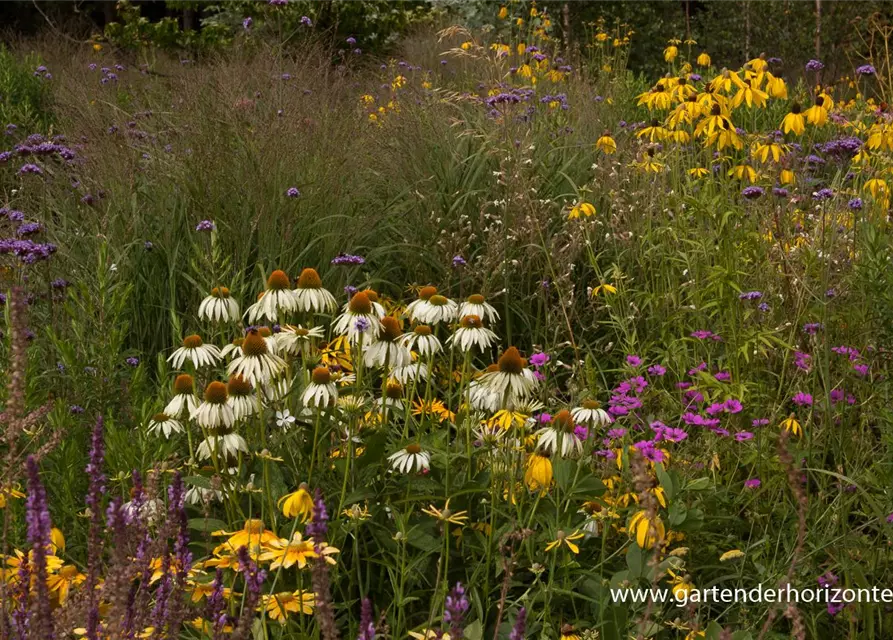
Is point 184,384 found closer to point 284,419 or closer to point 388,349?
point 284,419

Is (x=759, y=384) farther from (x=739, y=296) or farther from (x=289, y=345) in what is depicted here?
(x=289, y=345)

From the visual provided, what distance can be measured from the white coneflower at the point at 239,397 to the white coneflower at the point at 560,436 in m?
0.59

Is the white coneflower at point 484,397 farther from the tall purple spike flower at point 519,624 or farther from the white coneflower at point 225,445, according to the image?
the tall purple spike flower at point 519,624

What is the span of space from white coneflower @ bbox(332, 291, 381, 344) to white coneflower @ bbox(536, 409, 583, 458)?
1.36 feet

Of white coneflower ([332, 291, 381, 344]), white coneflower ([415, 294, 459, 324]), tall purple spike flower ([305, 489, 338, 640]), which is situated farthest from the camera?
white coneflower ([415, 294, 459, 324])

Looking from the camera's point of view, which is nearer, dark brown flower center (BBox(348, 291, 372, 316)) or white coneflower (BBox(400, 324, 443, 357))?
dark brown flower center (BBox(348, 291, 372, 316))

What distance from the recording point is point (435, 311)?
229 centimetres

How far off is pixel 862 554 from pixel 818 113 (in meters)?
2.18

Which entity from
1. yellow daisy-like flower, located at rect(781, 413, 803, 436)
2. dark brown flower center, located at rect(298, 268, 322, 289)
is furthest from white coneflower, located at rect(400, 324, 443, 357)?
yellow daisy-like flower, located at rect(781, 413, 803, 436)

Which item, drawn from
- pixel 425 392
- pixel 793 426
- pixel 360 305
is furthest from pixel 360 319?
pixel 793 426

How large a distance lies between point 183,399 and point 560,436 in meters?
Answer: 0.80

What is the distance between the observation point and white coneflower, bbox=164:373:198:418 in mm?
2096

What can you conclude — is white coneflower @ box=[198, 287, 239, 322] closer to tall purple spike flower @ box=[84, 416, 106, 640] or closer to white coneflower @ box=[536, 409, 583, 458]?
white coneflower @ box=[536, 409, 583, 458]

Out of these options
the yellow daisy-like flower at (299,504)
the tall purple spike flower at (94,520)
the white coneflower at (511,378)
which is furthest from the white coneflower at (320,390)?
the tall purple spike flower at (94,520)
